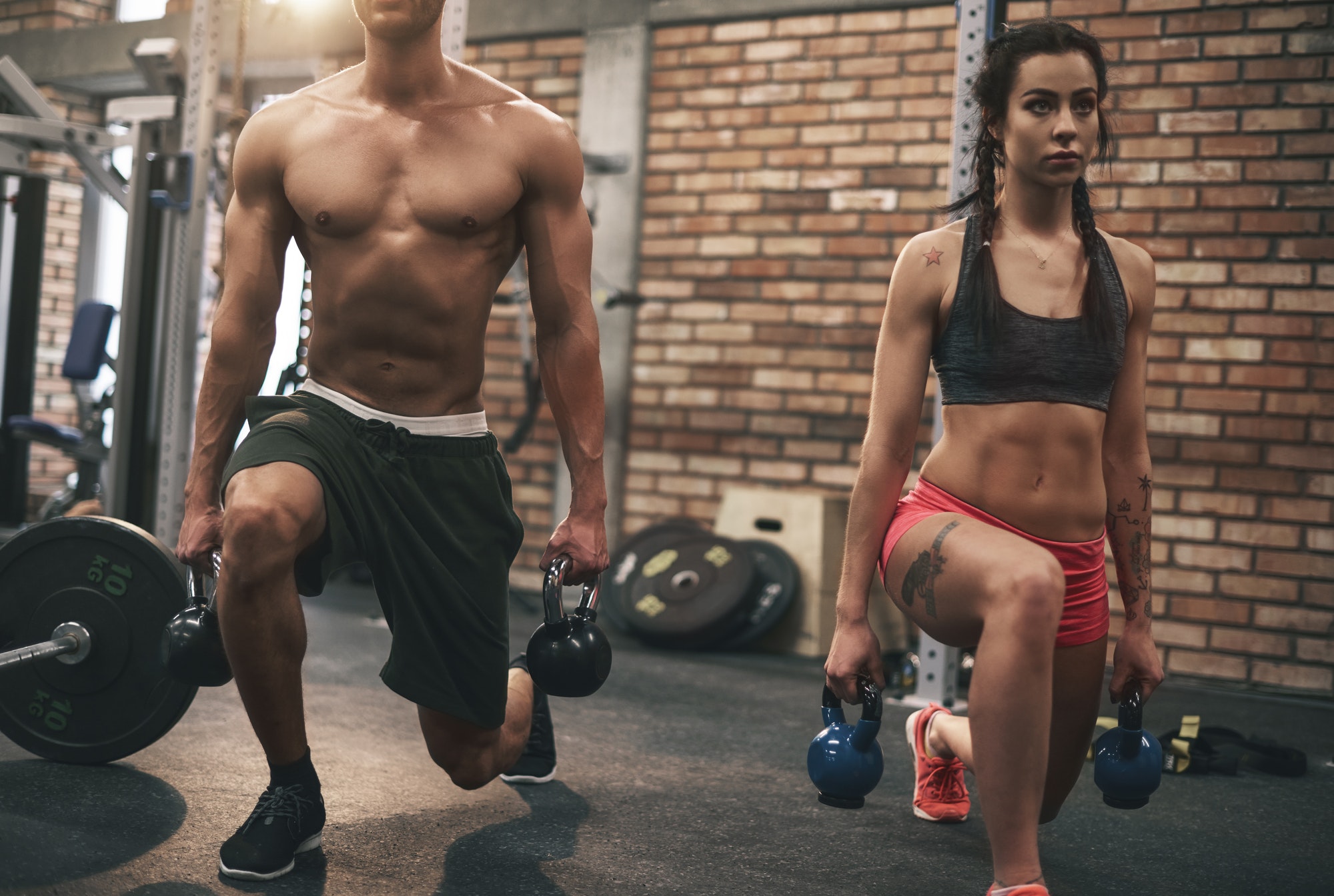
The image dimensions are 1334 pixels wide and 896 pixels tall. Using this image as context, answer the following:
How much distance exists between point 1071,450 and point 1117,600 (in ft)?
8.95

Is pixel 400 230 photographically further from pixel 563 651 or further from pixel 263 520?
pixel 563 651

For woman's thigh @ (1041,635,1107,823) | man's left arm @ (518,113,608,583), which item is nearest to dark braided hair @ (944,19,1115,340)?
woman's thigh @ (1041,635,1107,823)

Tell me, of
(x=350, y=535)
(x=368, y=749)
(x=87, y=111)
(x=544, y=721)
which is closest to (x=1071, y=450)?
(x=350, y=535)

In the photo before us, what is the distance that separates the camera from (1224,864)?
7.18 feet

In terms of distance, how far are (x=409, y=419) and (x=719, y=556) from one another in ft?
8.40

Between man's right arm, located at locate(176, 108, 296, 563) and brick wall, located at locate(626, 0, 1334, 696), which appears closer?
man's right arm, located at locate(176, 108, 296, 563)

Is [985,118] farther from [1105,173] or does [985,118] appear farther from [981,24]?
[1105,173]

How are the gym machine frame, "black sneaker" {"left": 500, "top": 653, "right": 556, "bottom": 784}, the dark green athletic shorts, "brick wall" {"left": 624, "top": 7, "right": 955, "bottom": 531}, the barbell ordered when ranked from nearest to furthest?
the dark green athletic shorts, the barbell, "black sneaker" {"left": 500, "top": 653, "right": 556, "bottom": 784}, the gym machine frame, "brick wall" {"left": 624, "top": 7, "right": 955, "bottom": 531}

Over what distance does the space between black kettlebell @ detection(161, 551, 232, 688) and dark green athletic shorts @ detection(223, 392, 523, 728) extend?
0.15 meters

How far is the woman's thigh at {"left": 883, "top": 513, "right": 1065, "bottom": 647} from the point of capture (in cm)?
155

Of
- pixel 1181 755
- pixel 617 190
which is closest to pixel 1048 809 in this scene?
pixel 1181 755

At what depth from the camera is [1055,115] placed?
1.70 metres

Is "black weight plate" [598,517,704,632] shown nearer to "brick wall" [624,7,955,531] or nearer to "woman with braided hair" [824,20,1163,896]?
"brick wall" [624,7,955,531]

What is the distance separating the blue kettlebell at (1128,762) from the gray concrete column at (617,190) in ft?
11.4
